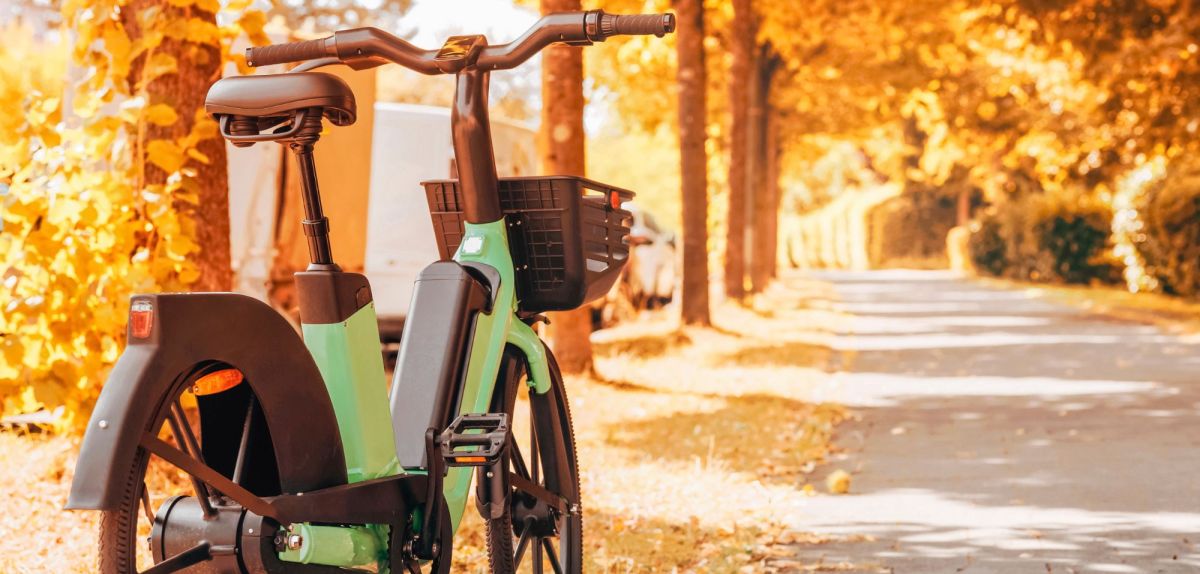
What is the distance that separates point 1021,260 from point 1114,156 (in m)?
14.5

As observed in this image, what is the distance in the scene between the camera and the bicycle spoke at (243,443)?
301 cm

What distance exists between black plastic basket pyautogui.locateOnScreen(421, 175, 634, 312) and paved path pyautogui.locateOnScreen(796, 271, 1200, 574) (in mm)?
1948

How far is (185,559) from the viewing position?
9.48ft

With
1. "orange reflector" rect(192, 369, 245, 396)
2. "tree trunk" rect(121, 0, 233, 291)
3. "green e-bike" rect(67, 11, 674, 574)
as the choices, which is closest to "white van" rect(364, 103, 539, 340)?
"tree trunk" rect(121, 0, 233, 291)

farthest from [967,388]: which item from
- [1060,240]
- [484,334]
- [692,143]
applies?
[1060,240]

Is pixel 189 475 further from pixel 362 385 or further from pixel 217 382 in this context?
pixel 362 385

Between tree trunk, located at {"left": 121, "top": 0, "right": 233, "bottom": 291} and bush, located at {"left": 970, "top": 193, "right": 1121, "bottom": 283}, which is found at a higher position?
tree trunk, located at {"left": 121, "top": 0, "right": 233, "bottom": 291}

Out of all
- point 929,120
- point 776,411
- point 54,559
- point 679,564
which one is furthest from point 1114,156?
point 54,559

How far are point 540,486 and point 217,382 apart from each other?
1346 millimetres

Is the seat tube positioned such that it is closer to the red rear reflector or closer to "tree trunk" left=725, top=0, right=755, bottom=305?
the red rear reflector

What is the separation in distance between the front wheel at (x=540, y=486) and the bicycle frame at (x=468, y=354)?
0.09 metres

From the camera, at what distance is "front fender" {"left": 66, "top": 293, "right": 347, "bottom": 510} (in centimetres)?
259

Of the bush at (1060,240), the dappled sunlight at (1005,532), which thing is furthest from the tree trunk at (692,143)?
the bush at (1060,240)

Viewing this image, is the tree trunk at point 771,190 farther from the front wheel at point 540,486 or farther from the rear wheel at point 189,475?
the rear wheel at point 189,475
